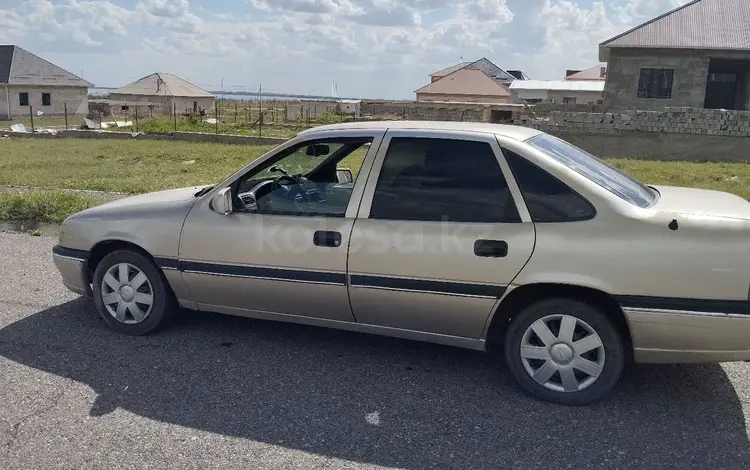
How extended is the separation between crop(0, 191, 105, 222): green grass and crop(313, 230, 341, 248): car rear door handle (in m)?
5.27

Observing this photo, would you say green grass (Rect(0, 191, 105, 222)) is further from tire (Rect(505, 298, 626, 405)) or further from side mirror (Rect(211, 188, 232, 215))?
tire (Rect(505, 298, 626, 405))

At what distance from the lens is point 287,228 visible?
13.6 ft

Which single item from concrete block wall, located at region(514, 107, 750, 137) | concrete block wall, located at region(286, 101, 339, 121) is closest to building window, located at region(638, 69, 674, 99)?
concrete block wall, located at region(514, 107, 750, 137)

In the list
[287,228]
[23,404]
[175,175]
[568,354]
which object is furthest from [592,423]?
[175,175]

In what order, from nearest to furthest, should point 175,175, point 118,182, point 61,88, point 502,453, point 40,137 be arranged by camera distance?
1. point 502,453
2. point 118,182
3. point 175,175
4. point 40,137
5. point 61,88

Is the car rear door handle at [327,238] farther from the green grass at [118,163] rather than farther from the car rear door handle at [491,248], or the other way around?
the green grass at [118,163]

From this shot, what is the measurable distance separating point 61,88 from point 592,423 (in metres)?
57.6

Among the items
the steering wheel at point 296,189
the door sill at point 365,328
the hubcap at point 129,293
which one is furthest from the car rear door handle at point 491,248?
the hubcap at point 129,293

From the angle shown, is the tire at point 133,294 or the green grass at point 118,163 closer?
the tire at point 133,294

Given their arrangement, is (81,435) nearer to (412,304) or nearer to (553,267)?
(412,304)

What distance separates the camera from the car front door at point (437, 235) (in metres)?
3.66

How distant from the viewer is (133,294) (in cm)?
461

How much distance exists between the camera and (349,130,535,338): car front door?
366cm

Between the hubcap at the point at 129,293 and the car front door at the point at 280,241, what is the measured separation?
1.30ft
